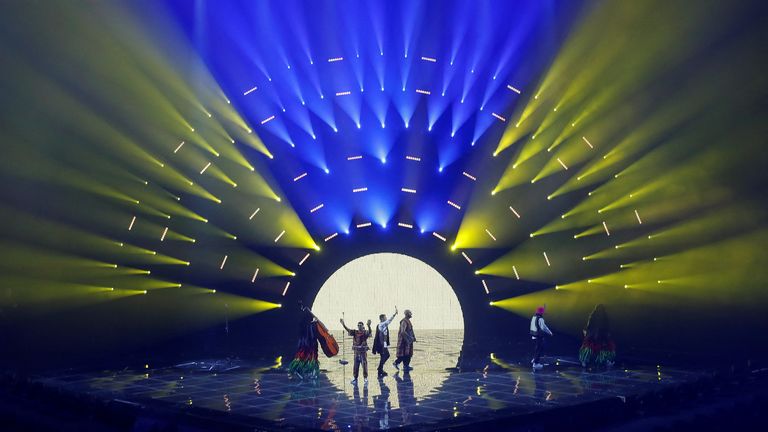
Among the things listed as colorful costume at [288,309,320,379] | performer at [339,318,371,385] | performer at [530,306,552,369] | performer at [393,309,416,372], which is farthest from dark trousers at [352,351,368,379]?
performer at [530,306,552,369]

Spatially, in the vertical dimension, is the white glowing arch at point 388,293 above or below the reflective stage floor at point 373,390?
above

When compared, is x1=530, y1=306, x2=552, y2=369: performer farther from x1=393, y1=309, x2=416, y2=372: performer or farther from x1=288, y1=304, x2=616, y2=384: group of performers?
x1=393, y1=309, x2=416, y2=372: performer

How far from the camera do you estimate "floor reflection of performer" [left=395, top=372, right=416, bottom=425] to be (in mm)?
10891

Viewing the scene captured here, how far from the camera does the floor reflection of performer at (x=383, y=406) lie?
10430 mm

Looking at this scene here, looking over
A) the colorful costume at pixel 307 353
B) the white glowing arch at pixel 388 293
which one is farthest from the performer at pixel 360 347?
the white glowing arch at pixel 388 293

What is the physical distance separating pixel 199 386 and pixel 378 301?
6.63m

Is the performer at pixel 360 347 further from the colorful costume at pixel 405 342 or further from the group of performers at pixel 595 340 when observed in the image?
the group of performers at pixel 595 340

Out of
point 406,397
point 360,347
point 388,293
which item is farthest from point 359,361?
point 388,293

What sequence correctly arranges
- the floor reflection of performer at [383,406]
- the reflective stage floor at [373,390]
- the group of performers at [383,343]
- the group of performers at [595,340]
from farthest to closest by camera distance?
the group of performers at [595,340], the group of performers at [383,343], the reflective stage floor at [373,390], the floor reflection of performer at [383,406]

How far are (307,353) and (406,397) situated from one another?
300cm

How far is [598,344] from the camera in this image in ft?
51.5

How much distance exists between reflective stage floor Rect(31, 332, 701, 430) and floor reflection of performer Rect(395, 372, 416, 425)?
16mm

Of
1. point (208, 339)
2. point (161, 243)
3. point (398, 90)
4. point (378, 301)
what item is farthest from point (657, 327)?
point (161, 243)

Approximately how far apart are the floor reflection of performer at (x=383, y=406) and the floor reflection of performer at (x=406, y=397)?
0.19m
